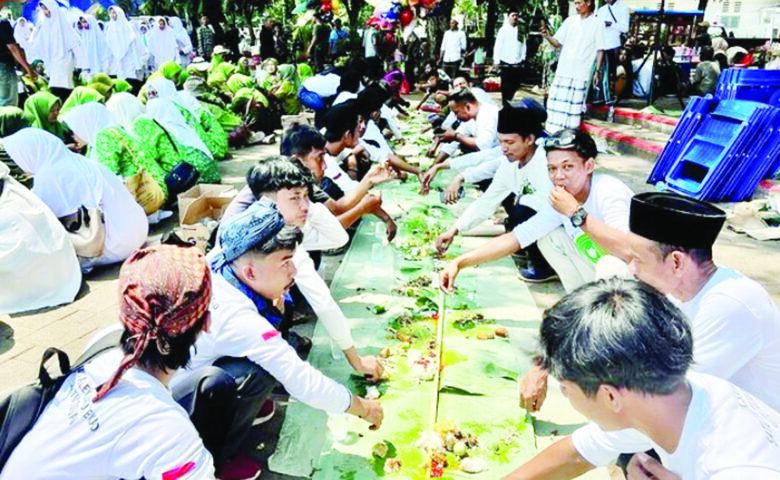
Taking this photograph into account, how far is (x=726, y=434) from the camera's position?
1.21 m

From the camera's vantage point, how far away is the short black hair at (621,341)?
1228 millimetres

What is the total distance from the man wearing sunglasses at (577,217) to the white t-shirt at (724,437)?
4.58 ft

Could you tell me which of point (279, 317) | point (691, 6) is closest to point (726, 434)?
point (279, 317)

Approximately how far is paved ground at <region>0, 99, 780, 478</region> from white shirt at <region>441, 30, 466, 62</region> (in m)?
10.1

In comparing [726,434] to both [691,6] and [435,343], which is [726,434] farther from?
[691,6]

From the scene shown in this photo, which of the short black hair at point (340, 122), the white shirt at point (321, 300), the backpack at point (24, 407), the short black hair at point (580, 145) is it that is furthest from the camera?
the short black hair at point (340, 122)

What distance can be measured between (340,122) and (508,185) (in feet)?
5.02

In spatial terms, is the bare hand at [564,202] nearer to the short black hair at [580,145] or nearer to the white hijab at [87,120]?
the short black hair at [580,145]

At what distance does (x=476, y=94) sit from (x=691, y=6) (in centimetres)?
2452

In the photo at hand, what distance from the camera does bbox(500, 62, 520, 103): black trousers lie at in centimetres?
1098

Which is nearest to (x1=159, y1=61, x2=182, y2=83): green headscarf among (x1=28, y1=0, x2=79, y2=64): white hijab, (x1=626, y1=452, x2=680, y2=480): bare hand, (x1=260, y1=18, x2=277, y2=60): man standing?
(x1=28, y1=0, x2=79, y2=64): white hijab

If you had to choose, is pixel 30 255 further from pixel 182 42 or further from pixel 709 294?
pixel 182 42

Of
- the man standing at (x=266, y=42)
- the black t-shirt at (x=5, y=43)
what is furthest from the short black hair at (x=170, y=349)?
the man standing at (x=266, y=42)

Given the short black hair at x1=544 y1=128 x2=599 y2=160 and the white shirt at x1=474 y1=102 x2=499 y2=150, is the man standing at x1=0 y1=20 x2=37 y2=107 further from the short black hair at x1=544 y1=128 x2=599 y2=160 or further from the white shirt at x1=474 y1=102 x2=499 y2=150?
the short black hair at x1=544 y1=128 x2=599 y2=160
